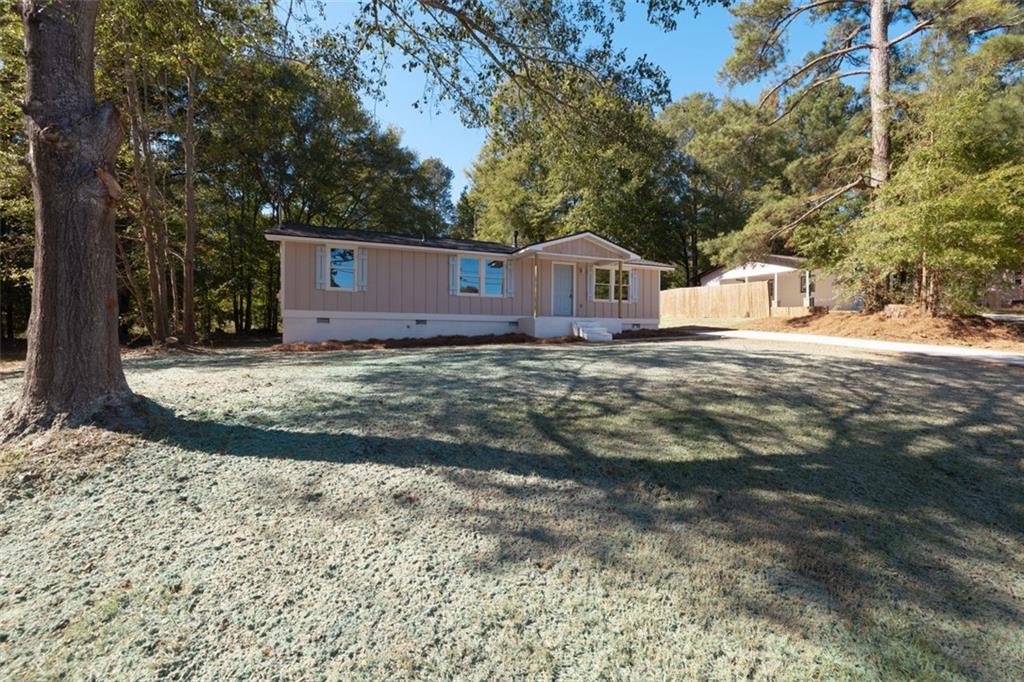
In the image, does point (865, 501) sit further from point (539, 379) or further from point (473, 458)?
point (539, 379)

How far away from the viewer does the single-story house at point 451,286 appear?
12.8m

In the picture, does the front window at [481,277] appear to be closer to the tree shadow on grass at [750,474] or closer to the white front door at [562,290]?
the white front door at [562,290]

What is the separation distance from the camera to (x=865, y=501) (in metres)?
2.97

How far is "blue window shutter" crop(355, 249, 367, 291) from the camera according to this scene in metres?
13.1

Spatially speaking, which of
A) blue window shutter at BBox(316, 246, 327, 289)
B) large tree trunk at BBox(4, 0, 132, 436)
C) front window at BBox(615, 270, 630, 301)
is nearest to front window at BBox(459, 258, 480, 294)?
blue window shutter at BBox(316, 246, 327, 289)

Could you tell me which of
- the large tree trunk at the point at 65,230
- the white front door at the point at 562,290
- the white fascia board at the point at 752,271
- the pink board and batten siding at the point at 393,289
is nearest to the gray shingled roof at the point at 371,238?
the pink board and batten siding at the point at 393,289

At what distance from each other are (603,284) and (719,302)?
884 cm

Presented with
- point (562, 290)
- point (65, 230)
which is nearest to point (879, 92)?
point (562, 290)

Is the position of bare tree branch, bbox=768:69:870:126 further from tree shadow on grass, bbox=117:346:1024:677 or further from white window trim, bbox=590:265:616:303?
tree shadow on grass, bbox=117:346:1024:677

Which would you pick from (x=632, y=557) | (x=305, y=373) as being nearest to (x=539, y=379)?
(x=305, y=373)

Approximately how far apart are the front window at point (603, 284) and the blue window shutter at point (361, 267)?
7.39 m

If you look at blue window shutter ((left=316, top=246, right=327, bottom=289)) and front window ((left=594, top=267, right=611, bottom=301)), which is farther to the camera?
front window ((left=594, top=267, right=611, bottom=301))

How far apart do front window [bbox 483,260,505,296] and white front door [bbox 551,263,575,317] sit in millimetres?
1700

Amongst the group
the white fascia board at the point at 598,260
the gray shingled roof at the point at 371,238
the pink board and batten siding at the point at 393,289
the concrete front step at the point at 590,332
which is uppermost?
the gray shingled roof at the point at 371,238
